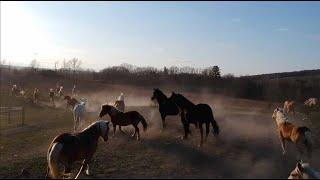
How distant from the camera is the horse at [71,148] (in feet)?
43.4

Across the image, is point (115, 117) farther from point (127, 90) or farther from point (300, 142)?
point (127, 90)

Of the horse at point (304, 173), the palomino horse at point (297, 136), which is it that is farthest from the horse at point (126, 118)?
the horse at point (304, 173)

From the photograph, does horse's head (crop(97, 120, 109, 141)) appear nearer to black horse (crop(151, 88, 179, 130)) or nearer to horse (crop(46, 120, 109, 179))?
horse (crop(46, 120, 109, 179))

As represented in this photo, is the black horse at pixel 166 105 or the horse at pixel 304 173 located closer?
the horse at pixel 304 173

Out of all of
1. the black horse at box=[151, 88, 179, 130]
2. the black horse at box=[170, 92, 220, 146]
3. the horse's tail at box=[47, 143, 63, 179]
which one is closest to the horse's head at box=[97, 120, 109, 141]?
the horse's tail at box=[47, 143, 63, 179]

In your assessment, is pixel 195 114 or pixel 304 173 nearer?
pixel 304 173

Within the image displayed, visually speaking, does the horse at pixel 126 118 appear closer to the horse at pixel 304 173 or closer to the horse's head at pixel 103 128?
the horse's head at pixel 103 128

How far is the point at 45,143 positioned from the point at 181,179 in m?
12.9

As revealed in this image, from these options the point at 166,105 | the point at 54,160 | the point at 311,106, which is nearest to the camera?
the point at 54,160

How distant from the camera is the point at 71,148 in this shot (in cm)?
1380

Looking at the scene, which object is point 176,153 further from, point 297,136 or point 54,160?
point 54,160

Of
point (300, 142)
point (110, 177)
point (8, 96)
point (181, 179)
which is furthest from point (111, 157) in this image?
point (8, 96)

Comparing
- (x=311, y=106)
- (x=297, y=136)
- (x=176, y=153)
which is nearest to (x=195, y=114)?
(x=176, y=153)

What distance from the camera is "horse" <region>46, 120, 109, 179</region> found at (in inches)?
521
